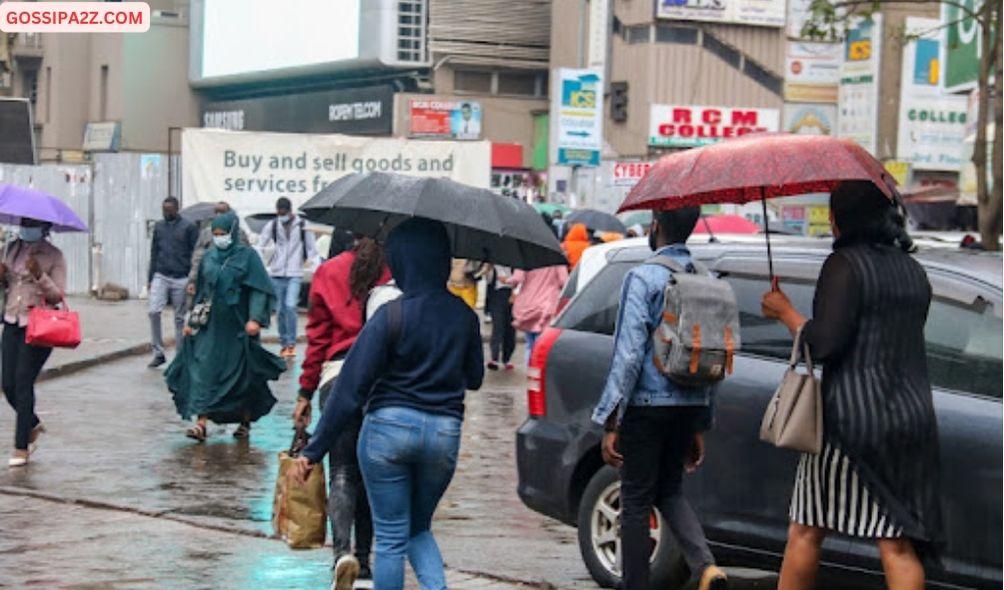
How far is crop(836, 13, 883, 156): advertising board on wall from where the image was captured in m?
53.5

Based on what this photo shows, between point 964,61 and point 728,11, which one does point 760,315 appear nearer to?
point 964,61

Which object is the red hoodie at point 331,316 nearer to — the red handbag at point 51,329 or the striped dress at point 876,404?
the striped dress at point 876,404

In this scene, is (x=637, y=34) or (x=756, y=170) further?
(x=637, y=34)

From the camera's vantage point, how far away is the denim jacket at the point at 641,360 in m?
7.21

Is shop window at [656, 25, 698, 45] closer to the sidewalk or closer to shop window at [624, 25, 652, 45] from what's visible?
shop window at [624, 25, 652, 45]

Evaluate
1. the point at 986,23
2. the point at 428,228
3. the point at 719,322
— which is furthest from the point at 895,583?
the point at 986,23

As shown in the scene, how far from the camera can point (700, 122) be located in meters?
54.2

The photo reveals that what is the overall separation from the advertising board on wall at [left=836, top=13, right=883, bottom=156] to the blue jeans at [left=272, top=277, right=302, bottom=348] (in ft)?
107

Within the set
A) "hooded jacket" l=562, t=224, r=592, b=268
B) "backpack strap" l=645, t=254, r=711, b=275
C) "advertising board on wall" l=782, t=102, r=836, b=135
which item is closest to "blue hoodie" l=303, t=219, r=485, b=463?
"backpack strap" l=645, t=254, r=711, b=275

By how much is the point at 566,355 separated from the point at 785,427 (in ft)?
7.22

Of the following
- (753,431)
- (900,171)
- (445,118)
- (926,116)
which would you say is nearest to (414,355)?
(753,431)

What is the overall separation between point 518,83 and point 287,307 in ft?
119

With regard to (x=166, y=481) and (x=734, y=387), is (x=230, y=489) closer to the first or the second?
(x=166, y=481)

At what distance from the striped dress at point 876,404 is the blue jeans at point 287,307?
1555 centimetres
